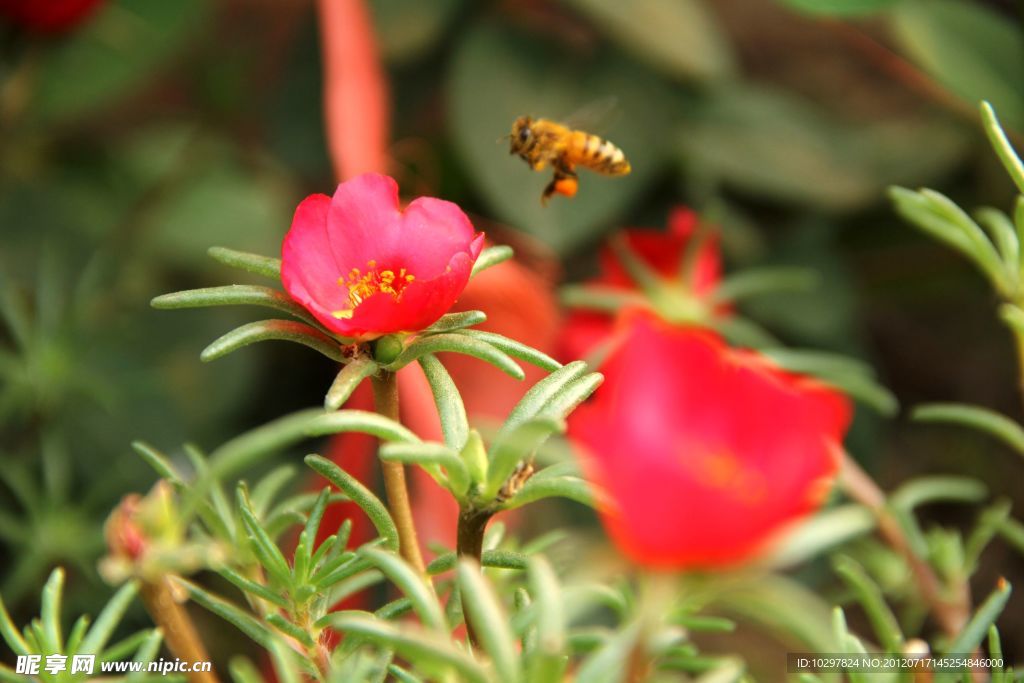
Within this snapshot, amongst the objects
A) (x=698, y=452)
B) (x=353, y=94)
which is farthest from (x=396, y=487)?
(x=353, y=94)

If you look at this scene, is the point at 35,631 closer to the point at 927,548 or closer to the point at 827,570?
the point at 927,548

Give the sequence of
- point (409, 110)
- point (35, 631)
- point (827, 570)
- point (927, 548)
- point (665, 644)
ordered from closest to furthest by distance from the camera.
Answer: point (665, 644)
point (35, 631)
point (927, 548)
point (827, 570)
point (409, 110)

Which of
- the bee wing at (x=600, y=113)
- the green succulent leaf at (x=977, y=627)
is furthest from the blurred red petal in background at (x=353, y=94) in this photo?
the green succulent leaf at (x=977, y=627)

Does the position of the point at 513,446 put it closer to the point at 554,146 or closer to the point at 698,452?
the point at 698,452

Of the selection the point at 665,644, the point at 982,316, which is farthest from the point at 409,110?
the point at 665,644

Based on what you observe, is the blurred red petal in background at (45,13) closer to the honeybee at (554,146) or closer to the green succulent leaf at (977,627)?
the honeybee at (554,146)

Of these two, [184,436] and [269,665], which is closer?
[269,665]
